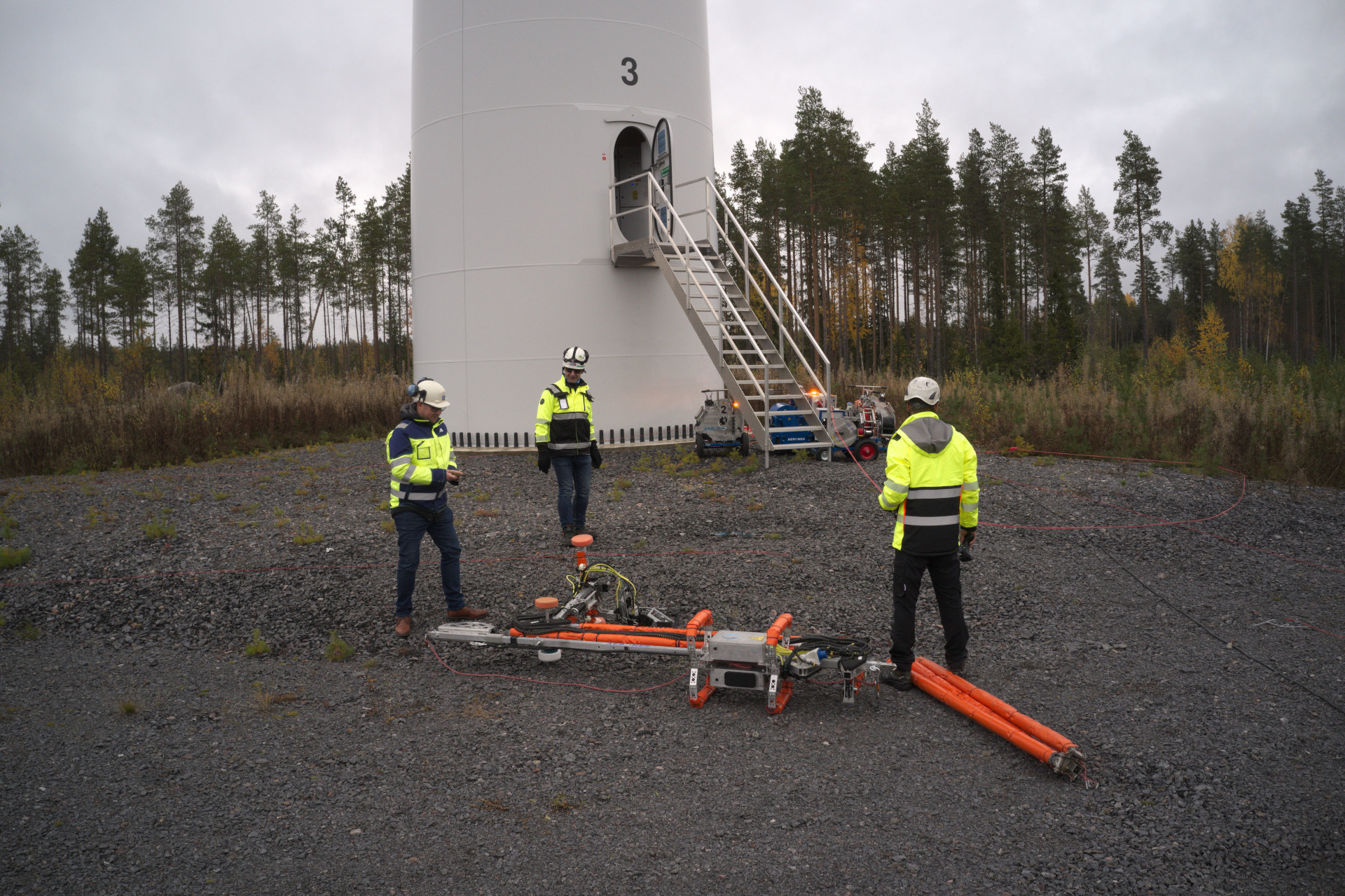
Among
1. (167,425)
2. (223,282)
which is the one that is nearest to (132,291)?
(223,282)

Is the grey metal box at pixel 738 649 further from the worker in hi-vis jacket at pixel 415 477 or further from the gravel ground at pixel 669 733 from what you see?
the worker in hi-vis jacket at pixel 415 477

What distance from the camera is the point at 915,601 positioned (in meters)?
5.12

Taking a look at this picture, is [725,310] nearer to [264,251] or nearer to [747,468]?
[747,468]

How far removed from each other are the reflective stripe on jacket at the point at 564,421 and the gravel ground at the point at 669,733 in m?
1.09

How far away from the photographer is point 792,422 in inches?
536

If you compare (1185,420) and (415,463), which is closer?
(415,463)

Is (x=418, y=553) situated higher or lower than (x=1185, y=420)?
lower

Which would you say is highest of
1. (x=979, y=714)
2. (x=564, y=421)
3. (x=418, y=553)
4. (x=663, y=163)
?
(x=663, y=163)

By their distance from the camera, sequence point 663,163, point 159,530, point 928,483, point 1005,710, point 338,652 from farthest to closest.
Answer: point 663,163
point 159,530
point 338,652
point 928,483
point 1005,710

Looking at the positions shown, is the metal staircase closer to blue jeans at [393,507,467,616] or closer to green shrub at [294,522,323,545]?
green shrub at [294,522,323,545]

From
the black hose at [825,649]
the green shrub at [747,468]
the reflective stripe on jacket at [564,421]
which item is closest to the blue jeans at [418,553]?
the reflective stripe on jacket at [564,421]

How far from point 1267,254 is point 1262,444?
202 feet

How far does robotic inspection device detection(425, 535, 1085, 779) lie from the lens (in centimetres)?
425

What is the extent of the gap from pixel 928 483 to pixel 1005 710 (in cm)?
141
